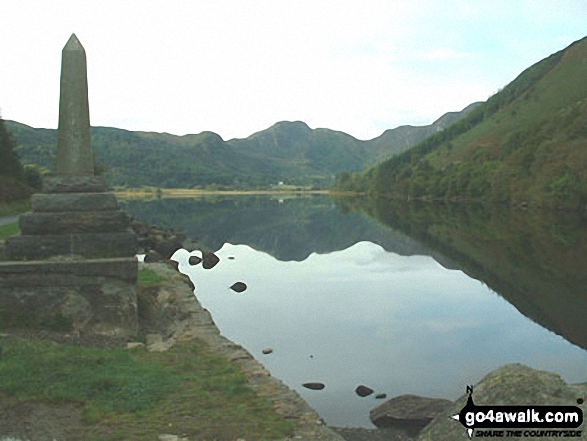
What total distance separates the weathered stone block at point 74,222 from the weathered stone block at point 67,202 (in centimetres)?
13

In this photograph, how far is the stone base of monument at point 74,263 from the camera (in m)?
10.3

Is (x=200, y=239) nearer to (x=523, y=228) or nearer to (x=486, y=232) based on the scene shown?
(x=486, y=232)

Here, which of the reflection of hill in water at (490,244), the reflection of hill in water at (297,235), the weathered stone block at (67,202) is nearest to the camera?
the weathered stone block at (67,202)

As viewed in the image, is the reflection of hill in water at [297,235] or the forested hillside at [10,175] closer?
the forested hillside at [10,175]

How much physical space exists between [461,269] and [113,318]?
2313 cm

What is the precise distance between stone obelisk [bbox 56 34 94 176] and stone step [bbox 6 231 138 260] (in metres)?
1.55

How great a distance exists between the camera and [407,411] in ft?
34.3

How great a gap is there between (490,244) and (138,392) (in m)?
34.8

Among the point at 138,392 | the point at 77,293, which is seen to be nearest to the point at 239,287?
the point at 77,293

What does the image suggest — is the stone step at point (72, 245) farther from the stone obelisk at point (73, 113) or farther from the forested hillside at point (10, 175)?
the forested hillside at point (10, 175)

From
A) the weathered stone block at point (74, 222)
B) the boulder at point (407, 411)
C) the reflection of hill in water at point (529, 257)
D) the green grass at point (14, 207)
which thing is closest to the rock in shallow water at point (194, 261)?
the green grass at point (14, 207)

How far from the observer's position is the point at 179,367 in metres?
8.77

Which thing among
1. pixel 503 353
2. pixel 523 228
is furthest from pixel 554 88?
pixel 503 353

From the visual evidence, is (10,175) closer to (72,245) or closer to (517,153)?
(72,245)
